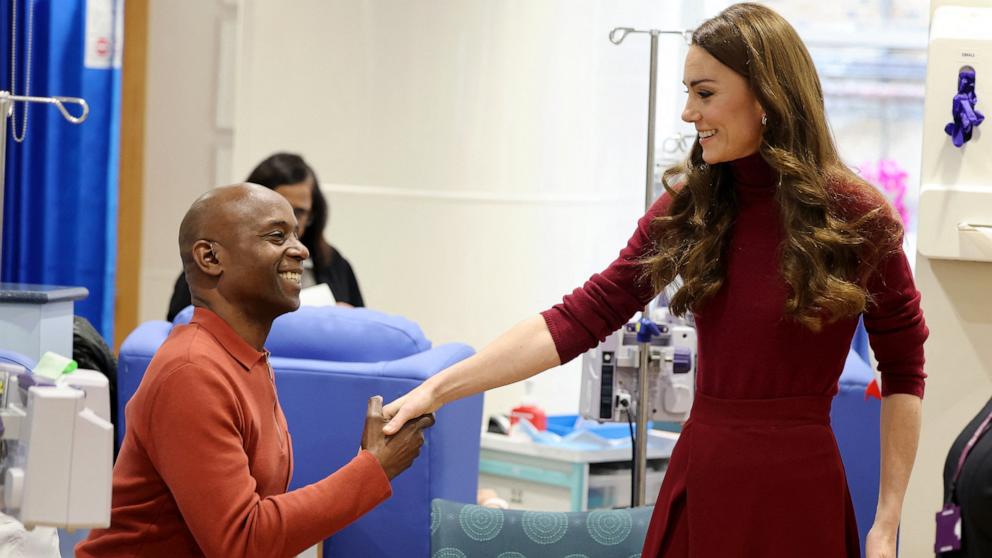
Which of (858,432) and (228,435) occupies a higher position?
(228,435)

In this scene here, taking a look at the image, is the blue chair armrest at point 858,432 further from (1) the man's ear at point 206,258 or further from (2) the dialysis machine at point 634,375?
(1) the man's ear at point 206,258

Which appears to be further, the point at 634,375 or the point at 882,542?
the point at 634,375

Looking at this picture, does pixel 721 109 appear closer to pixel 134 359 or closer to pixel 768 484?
pixel 768 484

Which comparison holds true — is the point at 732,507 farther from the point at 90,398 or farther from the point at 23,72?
the point at 23,72

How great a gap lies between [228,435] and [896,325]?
952mm

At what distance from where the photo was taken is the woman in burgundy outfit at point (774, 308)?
1.67m

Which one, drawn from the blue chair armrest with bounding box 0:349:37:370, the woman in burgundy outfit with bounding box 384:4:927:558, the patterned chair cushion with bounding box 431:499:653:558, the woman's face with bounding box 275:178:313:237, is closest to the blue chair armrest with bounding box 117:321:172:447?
the blue chair armrest with bounding box 0:349:37:370

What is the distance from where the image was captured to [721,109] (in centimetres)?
173

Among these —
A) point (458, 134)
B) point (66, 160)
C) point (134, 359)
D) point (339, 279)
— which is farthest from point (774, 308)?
point (66, 160)

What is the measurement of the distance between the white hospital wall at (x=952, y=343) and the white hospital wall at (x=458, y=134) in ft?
6.17

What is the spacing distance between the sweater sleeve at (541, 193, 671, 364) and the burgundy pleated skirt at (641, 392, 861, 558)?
0.25 meters

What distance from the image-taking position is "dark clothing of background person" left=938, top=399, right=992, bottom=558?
130 cm

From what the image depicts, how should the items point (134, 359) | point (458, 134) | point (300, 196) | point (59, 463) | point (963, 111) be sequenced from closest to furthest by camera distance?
point (59, 463) → point (134, 359) → point (963, 111) → point (300, 196) → point (458, 134)

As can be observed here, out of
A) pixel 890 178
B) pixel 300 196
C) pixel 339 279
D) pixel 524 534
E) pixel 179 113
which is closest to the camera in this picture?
pixel 524 534
